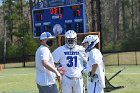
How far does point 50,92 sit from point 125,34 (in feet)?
191

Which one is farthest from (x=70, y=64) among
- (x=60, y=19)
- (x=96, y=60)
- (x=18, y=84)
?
(x=18, y=84)

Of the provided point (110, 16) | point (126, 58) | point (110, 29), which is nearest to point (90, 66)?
point (126, 58)

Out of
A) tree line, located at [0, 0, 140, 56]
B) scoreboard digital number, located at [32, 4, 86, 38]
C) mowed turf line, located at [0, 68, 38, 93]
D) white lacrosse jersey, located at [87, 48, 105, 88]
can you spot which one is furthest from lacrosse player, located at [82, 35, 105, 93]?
tree line, located at [0, 0, 140, 56]

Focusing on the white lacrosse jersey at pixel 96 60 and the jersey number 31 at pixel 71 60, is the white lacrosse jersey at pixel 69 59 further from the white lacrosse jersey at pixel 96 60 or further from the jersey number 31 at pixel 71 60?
the white lacrosse jersey at pixel 96 60

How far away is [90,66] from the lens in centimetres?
844

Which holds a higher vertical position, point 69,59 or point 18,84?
point 69,59

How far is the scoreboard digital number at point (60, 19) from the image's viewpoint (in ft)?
59.3

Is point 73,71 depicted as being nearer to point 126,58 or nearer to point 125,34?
point 126,58

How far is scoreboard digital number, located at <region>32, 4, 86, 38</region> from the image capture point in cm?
1806

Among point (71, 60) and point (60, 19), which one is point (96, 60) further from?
point (60, 19)

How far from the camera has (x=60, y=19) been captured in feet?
63.7

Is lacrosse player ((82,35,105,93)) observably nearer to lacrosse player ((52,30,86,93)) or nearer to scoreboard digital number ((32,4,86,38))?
lacrosse player ((52,30,86,93))

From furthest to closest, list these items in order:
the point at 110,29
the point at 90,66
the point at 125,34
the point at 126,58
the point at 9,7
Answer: the point at 110,29, the point at 125,34, the point at 9,7, the point at 126,58, the point at 90,66

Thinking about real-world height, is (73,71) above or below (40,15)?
below
